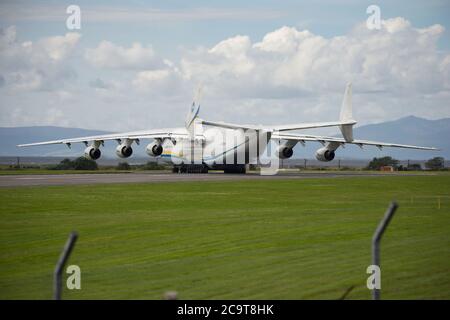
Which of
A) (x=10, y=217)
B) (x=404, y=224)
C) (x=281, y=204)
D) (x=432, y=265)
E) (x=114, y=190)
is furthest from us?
(x=114, y=190)

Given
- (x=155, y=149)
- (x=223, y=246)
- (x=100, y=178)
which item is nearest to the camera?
(x=223, y=246)

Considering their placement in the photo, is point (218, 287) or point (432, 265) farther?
point (432, 265)

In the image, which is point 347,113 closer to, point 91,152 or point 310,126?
point 310,126

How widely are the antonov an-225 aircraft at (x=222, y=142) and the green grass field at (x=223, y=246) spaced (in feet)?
86.8

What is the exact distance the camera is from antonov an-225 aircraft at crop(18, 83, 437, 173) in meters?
64.5

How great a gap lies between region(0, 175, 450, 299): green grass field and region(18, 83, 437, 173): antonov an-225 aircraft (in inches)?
1042

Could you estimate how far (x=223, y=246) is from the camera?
817 inches

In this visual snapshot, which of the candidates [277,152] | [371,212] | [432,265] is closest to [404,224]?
[371,212]

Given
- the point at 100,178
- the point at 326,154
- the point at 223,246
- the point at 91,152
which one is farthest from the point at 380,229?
the point at 91,152

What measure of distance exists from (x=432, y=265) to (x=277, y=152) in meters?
58.2

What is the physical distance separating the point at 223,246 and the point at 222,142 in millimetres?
47467

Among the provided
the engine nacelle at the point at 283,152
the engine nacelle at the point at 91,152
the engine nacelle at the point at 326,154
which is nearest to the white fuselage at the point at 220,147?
the engine nacelle at the point at 283,152

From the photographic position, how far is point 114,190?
43500 mm
